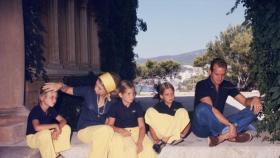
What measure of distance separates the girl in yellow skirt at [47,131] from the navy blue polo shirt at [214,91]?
1683mm

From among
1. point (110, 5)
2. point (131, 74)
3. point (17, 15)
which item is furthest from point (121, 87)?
point (131, 74)

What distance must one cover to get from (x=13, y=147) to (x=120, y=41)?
1115cm

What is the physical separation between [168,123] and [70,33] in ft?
30.0

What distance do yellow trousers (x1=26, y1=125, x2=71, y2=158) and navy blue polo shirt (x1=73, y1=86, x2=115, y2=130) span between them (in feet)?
0.90

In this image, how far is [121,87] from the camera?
435cm

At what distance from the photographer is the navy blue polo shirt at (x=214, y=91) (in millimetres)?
4727

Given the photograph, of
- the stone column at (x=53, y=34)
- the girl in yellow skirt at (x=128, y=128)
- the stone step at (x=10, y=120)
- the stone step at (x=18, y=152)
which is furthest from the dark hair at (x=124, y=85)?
the stone column at (x=53, y=34)

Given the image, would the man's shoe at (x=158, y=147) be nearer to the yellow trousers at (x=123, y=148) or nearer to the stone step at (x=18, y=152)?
the yellow trousers at (x=123, y=148)

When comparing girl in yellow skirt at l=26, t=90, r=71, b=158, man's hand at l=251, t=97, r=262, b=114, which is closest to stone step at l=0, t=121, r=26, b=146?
girl in yellow skirt at l=26, t=90, r=71, b=158

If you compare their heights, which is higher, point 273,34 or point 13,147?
point 273,34

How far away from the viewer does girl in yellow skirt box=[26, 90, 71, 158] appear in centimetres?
425

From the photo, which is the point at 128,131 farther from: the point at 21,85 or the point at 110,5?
the point at 110,5

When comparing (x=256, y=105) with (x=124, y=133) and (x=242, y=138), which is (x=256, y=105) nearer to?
(x=242, y=138)

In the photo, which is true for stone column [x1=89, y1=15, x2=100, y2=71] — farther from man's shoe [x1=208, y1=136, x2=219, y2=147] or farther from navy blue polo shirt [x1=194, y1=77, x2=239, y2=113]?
man's shoe [x1=208, y1=136, x2=219, y2=147]
